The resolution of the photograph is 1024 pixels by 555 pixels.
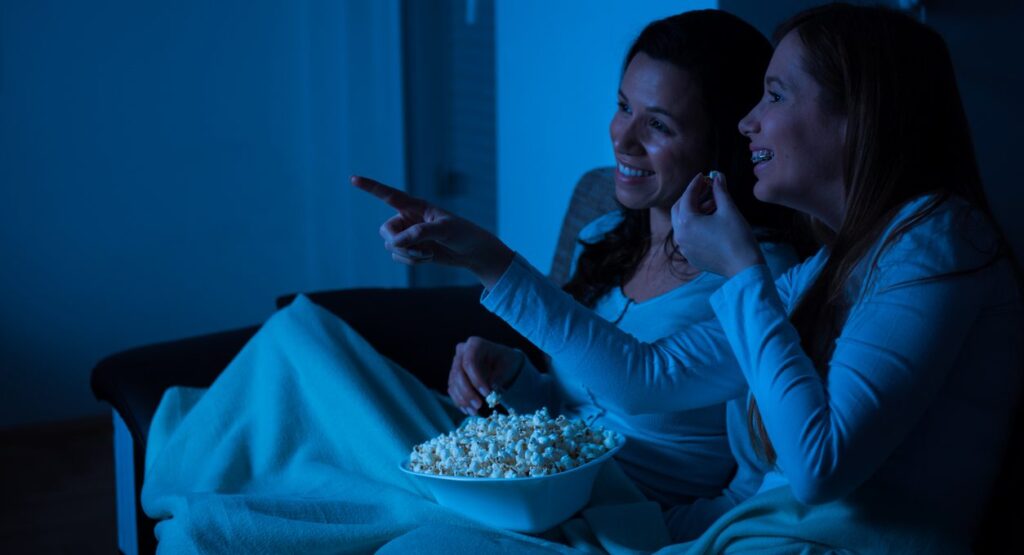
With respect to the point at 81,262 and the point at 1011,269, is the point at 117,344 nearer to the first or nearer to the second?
the point at 81,262

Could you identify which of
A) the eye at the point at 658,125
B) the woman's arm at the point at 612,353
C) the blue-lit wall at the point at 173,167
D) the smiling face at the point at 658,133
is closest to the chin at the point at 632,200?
the smiling face at the point at 658,133

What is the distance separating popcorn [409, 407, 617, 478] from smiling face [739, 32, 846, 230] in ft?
1.19

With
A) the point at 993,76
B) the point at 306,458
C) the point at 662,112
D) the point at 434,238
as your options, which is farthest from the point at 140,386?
the point at 993,76

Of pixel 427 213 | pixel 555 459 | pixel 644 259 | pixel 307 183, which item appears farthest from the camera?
pixel 307 183

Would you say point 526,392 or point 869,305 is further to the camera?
point 526,392

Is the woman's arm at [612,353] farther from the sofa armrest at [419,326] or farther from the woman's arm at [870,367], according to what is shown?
the sofa armrest at [419,326]

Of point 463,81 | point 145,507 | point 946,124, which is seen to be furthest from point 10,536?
point 946,124

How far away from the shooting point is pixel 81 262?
3.19 metres

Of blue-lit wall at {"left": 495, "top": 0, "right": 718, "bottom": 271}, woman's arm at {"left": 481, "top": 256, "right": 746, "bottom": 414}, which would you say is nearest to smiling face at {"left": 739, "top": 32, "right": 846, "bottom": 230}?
woman's arm at {"left": 481, "top": 256, "right": 746, "bottom": 414}

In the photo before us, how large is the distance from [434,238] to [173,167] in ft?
7.59

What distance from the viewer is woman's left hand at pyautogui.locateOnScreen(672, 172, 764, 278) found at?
109cm

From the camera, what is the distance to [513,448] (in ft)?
3.88

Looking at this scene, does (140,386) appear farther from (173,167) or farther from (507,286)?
(173,167)

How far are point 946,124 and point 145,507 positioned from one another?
3.88 feet
